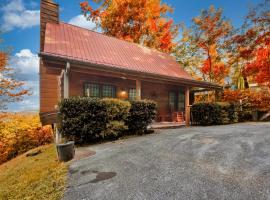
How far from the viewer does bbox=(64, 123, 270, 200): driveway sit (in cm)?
250

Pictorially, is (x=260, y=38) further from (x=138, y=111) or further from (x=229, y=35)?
(x=138, y=111)

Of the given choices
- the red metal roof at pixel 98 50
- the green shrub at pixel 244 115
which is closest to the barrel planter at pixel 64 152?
the red metal roof at pixel 98 50

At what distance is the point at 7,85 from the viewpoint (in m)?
13.3

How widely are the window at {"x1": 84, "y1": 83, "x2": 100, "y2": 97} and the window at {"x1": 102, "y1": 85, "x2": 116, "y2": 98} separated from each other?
0.36 m

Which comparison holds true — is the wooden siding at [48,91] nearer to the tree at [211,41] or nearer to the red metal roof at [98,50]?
the red metal roof at [98,50]

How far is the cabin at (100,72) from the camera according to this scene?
7867 millimetres

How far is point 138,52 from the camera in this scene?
12.7m

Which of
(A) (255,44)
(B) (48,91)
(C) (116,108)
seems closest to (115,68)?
(C) (116,108)

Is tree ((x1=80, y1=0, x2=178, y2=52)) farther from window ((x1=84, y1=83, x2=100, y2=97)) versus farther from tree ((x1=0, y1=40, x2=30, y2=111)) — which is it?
window ((x1=84, y1=83, x2=100, y2=97))

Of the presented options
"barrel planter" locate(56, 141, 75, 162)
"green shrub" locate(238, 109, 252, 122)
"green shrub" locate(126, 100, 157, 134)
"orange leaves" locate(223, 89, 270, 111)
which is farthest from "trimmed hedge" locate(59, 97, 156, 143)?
"orange leaves" locate(223, 89, 270, 111)

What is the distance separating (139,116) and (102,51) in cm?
516

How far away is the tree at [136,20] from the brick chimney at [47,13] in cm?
946

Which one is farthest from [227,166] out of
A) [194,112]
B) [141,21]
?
[141,21]

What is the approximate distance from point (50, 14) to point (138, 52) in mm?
6280
